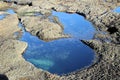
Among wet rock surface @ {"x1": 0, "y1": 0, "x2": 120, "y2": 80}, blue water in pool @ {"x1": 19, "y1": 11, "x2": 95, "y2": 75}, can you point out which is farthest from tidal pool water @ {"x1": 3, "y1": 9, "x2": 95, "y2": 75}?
wet rock surface @ {"x1": 0, "y1": 0, "x2": 120, "y2": 80}

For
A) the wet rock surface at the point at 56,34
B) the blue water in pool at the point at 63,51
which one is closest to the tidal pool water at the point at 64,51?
the blue water in pool at the point at 63,51

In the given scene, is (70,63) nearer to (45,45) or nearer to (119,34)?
→ (45,45)

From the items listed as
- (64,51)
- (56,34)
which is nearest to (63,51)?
(64,51)

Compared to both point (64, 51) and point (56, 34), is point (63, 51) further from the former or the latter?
point (56, 34)

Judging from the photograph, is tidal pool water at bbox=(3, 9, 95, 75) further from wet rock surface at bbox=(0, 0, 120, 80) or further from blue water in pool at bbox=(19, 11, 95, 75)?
wet rock surface at bbox=(0, 0, 120, 80)

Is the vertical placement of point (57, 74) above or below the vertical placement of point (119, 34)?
below

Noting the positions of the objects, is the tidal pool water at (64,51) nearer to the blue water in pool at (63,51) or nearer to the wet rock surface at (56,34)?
the blue water in pool at (63,51)

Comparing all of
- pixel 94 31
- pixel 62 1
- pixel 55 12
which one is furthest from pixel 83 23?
pixel 62 1

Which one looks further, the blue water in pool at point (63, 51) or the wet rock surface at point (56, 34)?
the blue water in pool at point (63, 51)
